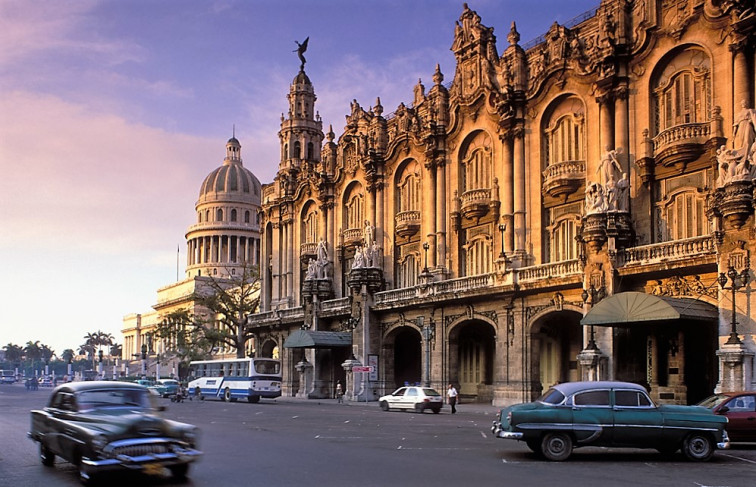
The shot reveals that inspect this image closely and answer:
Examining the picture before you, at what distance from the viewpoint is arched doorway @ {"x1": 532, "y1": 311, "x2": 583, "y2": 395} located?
42.3 m

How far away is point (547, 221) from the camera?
44.0m

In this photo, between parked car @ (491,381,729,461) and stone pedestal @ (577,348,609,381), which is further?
stone pedestal @ (577,348,609,381)

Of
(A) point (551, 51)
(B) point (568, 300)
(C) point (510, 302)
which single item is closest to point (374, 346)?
(C) point (510, 302)

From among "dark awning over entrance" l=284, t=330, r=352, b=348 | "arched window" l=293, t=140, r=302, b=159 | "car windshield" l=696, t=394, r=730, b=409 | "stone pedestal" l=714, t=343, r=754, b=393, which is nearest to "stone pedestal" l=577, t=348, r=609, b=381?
"stone pedestal" l=714, t=343, r=754, b=393

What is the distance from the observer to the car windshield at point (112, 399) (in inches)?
623

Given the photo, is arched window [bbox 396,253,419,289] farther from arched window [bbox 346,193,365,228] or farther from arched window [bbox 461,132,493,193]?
arched window [bbox 461,132,493,193]

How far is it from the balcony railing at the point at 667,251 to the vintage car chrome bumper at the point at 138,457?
22.7 meters

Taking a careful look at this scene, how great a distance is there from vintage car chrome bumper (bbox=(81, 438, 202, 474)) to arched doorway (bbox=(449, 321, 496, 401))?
33.9 metres

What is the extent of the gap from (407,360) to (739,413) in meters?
36.9

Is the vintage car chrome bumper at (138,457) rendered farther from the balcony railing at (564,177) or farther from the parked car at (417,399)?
the balcony railing at (564,177)

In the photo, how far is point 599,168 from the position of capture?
3894 centimetres

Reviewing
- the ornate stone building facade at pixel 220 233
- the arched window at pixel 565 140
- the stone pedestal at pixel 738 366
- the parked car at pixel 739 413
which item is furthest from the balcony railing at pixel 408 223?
the ornate stone building facade at pixel 220 233

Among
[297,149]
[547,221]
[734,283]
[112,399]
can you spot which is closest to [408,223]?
[547,221]

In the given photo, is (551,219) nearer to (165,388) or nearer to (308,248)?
(308,248)
